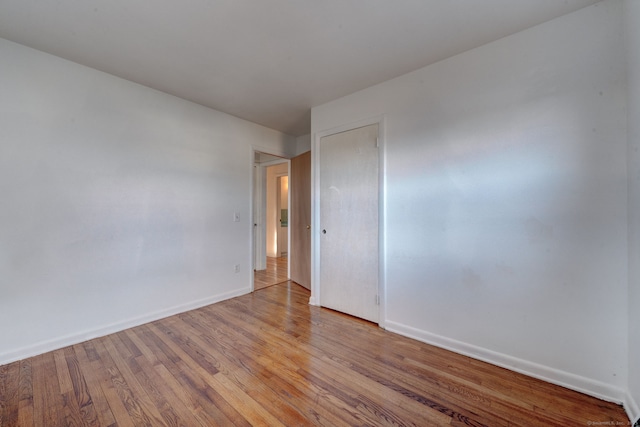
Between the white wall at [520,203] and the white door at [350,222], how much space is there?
0.21 m

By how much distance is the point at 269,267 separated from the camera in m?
5.01

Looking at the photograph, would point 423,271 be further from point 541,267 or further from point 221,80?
point 221,80

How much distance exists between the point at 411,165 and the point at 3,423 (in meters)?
3.19

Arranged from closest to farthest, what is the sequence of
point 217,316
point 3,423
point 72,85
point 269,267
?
point 3,423
point 72,85
point 217,316
point 269,267

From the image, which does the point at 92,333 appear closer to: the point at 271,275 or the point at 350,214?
the point at 271,275

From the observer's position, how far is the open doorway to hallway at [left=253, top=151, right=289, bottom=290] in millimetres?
4418

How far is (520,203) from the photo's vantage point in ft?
5.70

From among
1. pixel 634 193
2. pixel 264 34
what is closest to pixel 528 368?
pixel 634 193

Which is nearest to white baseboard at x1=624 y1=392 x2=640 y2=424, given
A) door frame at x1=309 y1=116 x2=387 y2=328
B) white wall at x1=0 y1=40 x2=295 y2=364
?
door frame at x1=309 y1=116 x2=387 y2=328

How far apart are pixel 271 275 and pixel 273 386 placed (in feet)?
9.43

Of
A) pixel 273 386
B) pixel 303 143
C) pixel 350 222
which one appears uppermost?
pixel 303 143

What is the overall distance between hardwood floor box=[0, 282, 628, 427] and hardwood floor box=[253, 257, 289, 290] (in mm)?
1575

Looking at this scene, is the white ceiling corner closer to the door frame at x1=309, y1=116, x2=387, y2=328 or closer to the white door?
the door frame at x1=309, y1=116, x2=387, y2=328

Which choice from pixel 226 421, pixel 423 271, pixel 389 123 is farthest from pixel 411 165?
pixel 226 421
